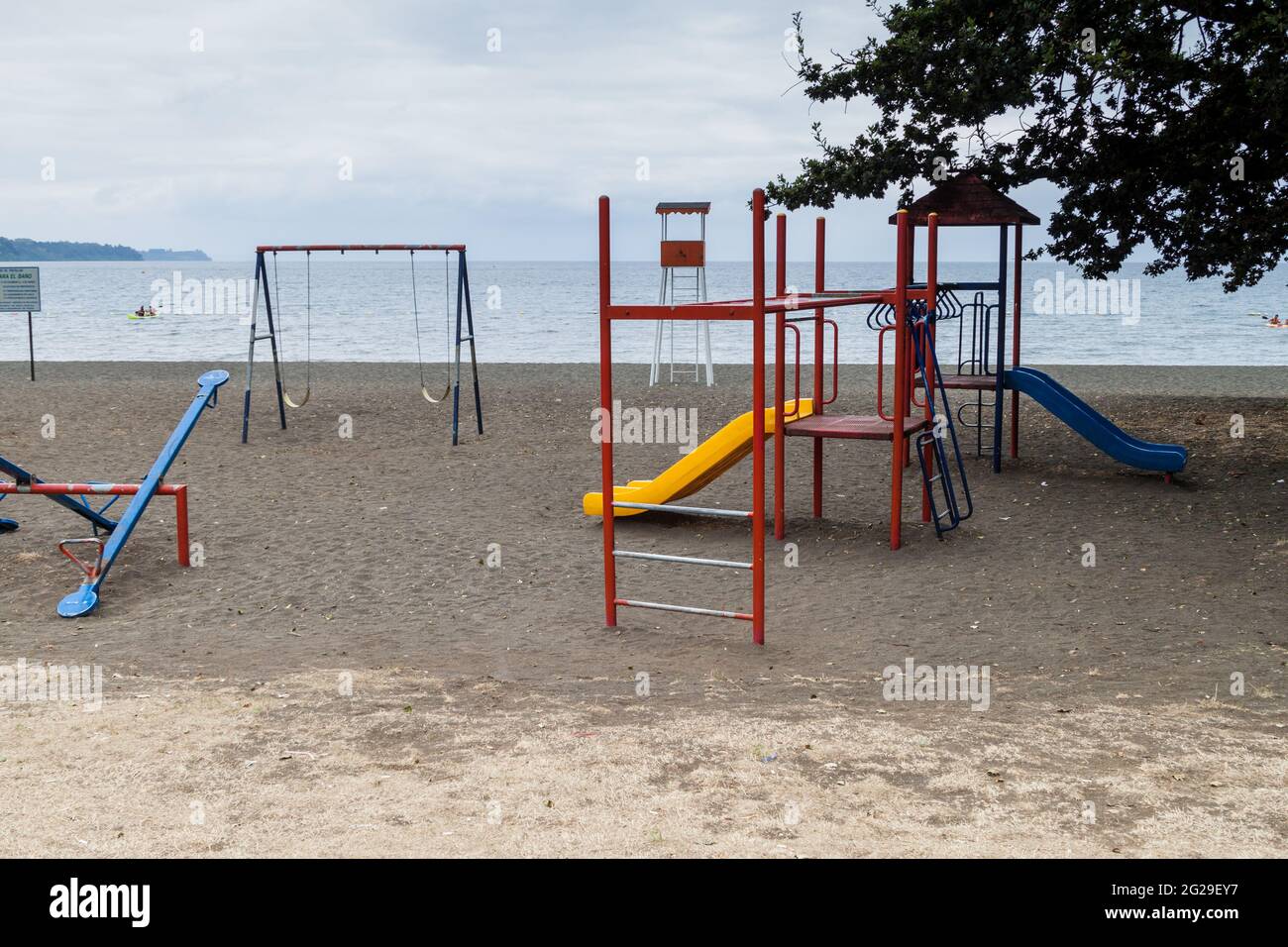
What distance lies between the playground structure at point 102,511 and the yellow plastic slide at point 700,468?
2.97m

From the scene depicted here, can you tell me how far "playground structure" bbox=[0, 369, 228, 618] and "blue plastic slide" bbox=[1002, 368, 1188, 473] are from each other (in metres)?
7.23

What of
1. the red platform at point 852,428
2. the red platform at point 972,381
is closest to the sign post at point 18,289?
the red platform at point 972,381

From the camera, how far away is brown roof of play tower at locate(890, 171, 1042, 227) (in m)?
12.0

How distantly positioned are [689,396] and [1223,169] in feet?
27.5

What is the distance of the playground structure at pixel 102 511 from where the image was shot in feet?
25.5

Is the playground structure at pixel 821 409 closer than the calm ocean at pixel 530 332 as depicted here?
Yes

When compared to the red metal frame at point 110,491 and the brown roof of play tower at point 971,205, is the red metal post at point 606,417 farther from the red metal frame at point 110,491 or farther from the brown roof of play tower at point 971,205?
the brown roof of play tower at point 971,205

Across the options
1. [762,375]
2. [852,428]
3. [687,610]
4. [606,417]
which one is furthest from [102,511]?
[852,428]

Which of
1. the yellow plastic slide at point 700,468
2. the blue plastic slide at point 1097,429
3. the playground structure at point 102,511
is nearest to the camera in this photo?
the playground structure at point 102,511

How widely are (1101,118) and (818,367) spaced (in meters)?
4.27

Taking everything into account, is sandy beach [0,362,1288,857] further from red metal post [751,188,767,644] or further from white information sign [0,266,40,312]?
white information sign [0,266,40,312]

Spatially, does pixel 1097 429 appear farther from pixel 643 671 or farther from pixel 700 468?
pixel 643 671
